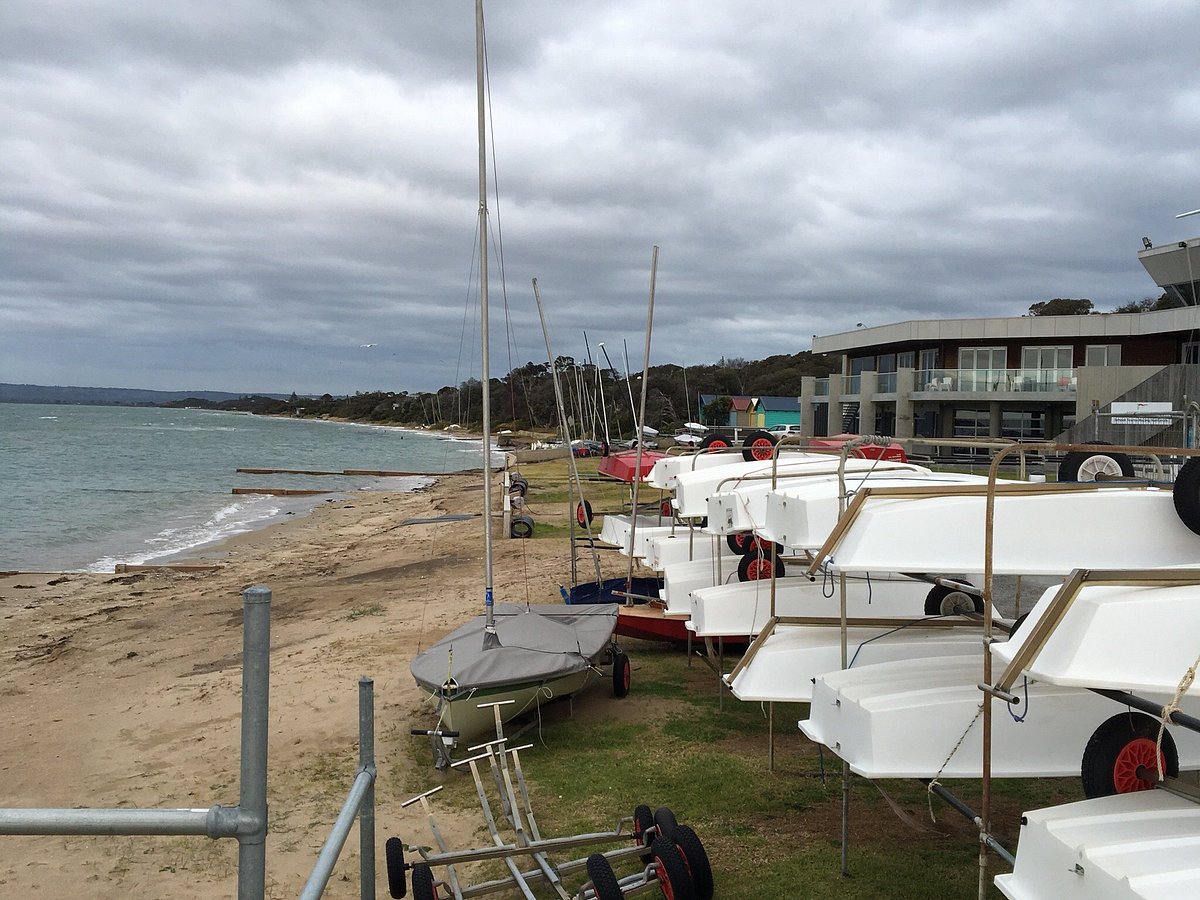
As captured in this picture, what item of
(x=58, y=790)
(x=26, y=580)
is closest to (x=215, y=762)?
(x=58, y=790)

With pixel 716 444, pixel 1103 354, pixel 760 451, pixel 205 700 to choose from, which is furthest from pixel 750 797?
pixel 1103 354

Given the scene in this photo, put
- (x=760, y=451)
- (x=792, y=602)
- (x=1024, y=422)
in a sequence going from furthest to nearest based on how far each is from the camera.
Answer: (x=1024, y=422), (x=760, y=451), (x=792, y=602)

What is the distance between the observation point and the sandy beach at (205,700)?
7453 mm

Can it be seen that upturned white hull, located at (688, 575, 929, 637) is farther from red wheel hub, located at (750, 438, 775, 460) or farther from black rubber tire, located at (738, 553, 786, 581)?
red wheel hub, located at (750, 438, 775, 460)

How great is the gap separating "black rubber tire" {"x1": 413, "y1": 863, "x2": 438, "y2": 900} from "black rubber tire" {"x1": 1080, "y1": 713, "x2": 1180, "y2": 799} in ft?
12.8

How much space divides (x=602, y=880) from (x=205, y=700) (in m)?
7.72

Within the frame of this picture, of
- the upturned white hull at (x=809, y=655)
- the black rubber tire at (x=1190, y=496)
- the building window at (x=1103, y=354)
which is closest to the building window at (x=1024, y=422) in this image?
the building window at (x=1103, y=354)

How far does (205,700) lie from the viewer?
11773 millimetres

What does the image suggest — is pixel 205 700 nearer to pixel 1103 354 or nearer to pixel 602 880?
pixel 602 880

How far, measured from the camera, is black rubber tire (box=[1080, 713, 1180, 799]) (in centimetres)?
534

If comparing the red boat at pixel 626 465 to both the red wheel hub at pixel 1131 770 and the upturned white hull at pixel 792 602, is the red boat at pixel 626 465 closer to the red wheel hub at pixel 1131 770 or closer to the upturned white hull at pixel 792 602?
the upturned white hull at pixel 792 602

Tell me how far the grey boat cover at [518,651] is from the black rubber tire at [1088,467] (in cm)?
498

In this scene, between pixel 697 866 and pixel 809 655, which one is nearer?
pixel 697 866

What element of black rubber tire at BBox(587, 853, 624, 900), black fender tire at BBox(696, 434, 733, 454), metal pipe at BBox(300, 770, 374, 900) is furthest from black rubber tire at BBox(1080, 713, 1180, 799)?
black fender tire at BBox(696, 434, 733, 454)
